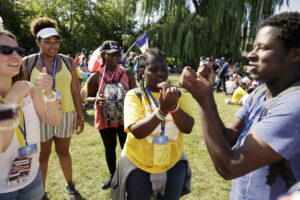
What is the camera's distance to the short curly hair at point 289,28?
1193 millimetres

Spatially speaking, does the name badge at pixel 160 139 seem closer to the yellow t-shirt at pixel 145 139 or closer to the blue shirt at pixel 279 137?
the yellow t-shirt at pixel 145 139

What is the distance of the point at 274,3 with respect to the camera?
1572 centimetres

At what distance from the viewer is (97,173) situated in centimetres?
377

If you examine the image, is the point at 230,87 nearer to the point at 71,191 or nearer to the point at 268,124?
the point at 71,191

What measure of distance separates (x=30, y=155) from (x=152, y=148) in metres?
0.92

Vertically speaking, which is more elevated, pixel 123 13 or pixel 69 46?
pixel 123 13

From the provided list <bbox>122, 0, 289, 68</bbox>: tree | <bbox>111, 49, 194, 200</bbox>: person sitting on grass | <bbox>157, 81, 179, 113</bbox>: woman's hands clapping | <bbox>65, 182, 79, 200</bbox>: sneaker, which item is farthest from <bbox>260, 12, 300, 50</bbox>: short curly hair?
<bbox>122, 0, 289, 68</bbox>: tree

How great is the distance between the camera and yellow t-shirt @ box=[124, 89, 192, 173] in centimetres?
186

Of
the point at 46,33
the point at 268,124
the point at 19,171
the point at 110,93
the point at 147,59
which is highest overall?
the point at 46,33

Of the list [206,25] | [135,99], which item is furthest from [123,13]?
[135,99]

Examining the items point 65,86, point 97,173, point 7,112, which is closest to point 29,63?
point 65,86

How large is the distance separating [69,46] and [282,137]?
32466mm

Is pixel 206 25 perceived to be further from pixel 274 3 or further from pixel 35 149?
pixel 35 149

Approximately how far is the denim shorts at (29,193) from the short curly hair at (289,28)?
1948 mm
